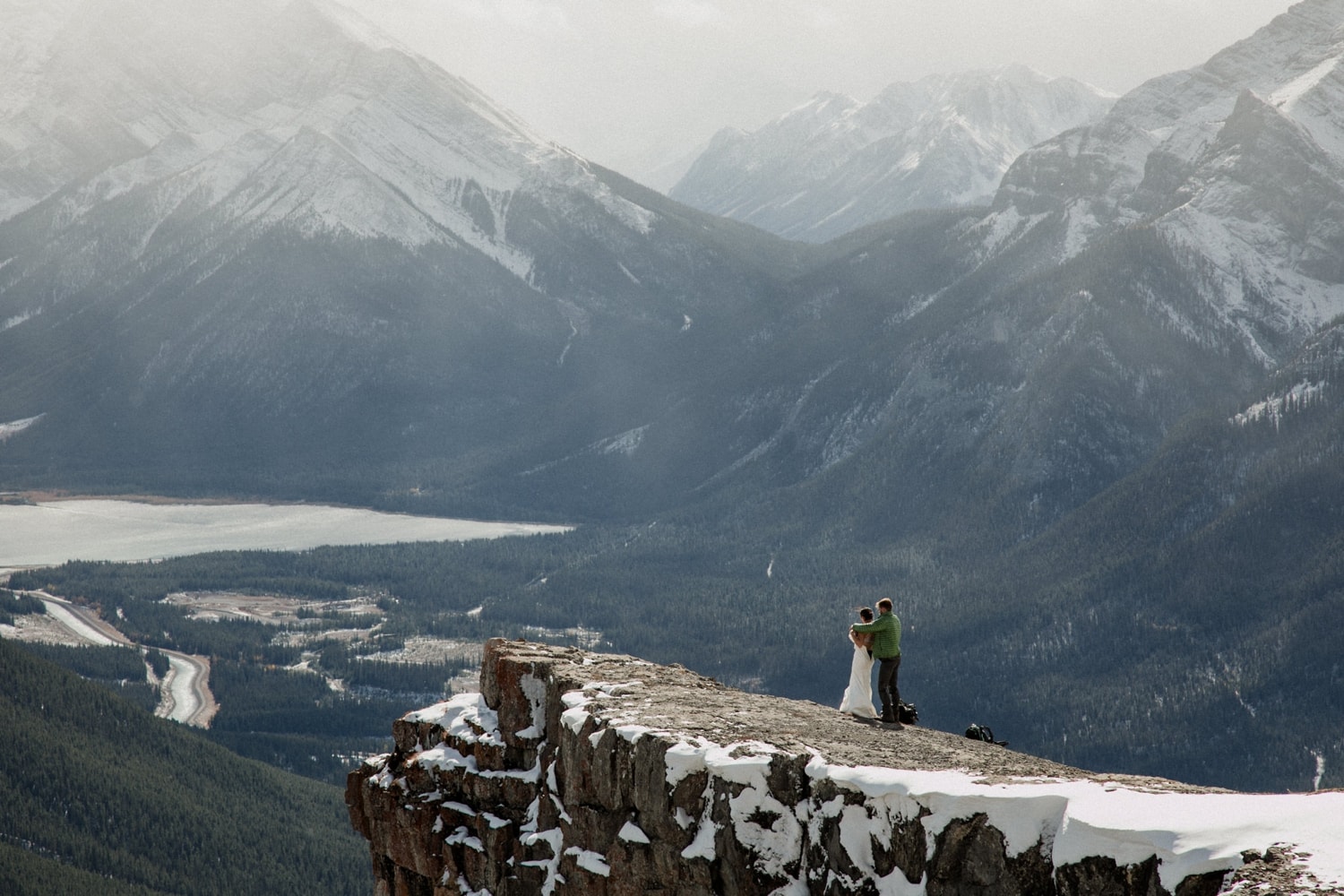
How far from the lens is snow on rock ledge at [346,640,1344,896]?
30.6 metres

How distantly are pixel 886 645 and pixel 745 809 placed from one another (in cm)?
1089

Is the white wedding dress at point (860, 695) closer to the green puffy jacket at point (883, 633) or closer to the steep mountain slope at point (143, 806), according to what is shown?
the green puffy jacket at point (883, 633)

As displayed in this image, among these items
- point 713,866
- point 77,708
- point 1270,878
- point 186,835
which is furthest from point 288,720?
point 1270,878

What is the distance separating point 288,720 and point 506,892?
16110 cm

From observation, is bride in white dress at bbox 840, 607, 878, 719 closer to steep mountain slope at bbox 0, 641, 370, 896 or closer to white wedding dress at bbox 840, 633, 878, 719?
white wedding dress at bbox 840, 633, 878, 719

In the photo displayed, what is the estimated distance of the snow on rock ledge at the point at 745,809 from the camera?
100 ft

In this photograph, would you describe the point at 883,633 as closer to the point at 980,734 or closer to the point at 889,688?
the point at 889,688

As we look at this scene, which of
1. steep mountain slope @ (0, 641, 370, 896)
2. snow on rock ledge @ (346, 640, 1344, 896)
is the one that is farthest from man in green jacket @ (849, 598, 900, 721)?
steep mountain slope @ (0, 641, 370, 896)

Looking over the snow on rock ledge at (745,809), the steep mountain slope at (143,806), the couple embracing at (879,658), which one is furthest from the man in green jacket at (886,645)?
the steep mountain slope at (143,806)

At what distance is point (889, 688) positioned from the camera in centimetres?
4847

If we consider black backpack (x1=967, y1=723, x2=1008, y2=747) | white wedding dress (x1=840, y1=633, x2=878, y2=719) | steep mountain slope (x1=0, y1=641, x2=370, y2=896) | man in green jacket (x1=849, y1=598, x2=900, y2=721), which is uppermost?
man in green jacket (x1=849, y1=598, x2=900, y2=721)

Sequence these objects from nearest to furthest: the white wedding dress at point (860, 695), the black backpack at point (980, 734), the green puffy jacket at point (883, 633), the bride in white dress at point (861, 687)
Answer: the green puffy jacket at point (883, 633), the black backpack at point (980, 734), the bride in white dress at point (861, 687), the white wedding dress at point (860, 695)

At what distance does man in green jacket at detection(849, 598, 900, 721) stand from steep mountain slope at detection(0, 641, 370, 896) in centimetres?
9649

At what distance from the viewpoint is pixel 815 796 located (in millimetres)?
37438
